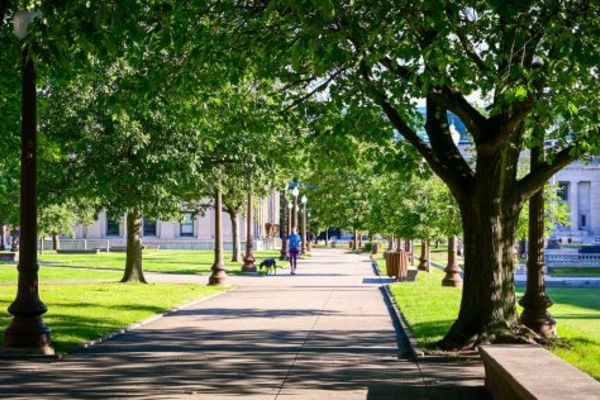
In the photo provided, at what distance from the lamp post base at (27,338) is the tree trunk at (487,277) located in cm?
549

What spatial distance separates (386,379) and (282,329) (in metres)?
5.79

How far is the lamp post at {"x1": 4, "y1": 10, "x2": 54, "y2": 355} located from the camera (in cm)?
1270

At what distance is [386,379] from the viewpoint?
10672 mm

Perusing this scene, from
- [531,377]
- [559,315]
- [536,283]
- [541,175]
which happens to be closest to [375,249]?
[559,315]

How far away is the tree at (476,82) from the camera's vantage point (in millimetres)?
10664

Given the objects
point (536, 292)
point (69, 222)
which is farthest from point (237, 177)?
point (69, 222)

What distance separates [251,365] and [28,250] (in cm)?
358

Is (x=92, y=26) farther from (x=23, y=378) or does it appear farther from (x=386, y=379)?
(x=386, y=379)

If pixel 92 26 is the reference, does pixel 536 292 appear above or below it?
below

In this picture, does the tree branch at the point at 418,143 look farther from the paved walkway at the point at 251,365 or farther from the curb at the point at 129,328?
the curb at the point at 129,328

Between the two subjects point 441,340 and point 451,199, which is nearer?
point 441,340

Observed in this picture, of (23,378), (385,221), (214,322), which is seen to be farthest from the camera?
(385,221)

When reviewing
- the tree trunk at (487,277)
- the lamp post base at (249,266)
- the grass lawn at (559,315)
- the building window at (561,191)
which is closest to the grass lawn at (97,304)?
the grass lawn at (559,315)

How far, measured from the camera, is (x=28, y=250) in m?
12.9
